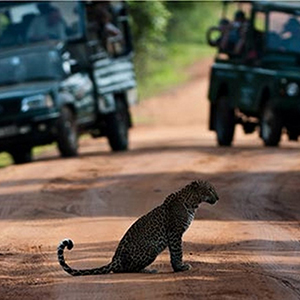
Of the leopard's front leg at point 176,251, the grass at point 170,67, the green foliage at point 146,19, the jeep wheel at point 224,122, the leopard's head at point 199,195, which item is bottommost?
the grass at point 170,67

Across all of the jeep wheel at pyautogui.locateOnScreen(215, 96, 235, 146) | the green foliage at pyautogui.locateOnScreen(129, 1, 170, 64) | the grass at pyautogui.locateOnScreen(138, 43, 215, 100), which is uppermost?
the jeep wheel at pyautogui.locateOnScreen(215, 96, 235, 146)

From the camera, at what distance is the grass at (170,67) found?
41.0 meters

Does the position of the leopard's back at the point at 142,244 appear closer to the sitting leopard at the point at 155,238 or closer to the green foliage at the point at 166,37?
the sitting leopard at the point at 155,238

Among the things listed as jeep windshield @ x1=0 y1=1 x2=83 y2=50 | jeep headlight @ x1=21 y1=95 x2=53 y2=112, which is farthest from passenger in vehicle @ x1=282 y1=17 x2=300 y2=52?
jeep headlight @ x1=21 y1=95 x2=53 y2=112

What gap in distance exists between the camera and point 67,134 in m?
18.8

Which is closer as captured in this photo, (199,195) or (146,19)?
(199,195)

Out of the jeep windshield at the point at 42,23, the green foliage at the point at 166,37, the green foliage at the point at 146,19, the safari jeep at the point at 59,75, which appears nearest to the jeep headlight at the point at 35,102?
the safari jeep at the point at 59,75

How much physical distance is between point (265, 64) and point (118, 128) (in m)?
3.19

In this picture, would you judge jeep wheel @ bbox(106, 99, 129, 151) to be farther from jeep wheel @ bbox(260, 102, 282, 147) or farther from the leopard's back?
the leopard's back

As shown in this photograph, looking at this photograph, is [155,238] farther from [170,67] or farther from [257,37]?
[170,67]

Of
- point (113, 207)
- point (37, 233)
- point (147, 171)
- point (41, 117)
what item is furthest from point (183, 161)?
point (37, 233)

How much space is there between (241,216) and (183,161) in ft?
18.8

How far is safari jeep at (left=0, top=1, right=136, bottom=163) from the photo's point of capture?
18.4 metres

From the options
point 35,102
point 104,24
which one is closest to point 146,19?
point 104,24
